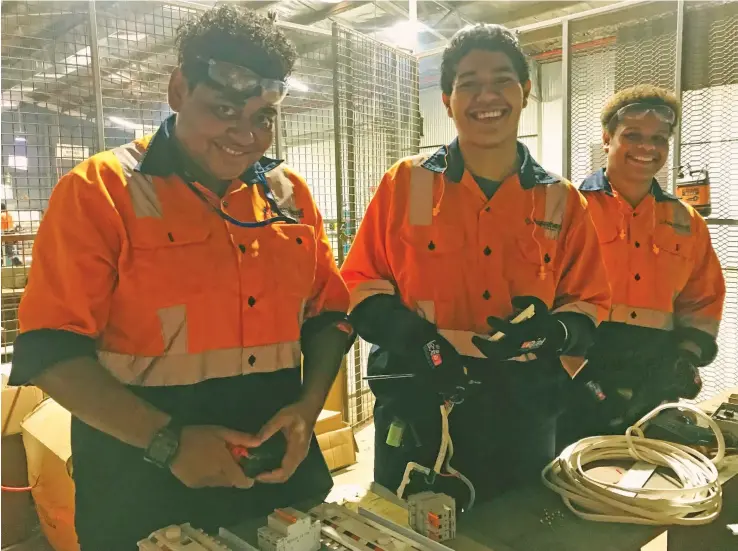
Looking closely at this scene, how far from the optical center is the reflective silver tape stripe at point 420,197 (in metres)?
1.64

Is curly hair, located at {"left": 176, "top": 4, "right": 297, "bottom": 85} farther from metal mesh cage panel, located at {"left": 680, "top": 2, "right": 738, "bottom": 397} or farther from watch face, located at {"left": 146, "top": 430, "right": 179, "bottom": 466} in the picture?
metal mesh cage panel, located at {"left": 680, "top": 2, "right": 738, "bottom": 397}

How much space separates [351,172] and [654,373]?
2034 millimetres

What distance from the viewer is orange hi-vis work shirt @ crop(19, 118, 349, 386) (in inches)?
43.6

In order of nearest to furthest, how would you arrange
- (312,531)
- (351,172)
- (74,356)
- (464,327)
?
(312,531) → (74,356) → (464,327) → (351,172)

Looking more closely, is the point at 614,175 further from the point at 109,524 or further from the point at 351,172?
the point at 109,524

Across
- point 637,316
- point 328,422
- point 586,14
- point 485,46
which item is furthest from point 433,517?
point 586,14

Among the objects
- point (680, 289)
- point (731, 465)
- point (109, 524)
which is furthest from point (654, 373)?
point (109, 524)

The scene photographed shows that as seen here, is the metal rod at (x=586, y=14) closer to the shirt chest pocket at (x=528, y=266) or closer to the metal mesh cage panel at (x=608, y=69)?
the metal mesh cage panel at (x=608, y=69)

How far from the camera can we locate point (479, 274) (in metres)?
1.62

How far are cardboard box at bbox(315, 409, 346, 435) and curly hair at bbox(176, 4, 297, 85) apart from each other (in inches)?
92.0

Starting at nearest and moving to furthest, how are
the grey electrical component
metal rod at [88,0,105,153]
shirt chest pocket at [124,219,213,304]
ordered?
shirt chest pocket at [124,219,213,304], the grey electrical component, metal rod at [88,0,105,153]

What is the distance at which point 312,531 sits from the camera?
0.98 metres

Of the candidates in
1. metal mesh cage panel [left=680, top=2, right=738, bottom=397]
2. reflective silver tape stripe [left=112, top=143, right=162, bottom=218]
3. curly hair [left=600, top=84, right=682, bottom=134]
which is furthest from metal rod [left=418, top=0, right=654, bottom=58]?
reflective silver tape stripe [left=112, top=143, right=162, bottom=218]

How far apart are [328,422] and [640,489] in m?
2.23
